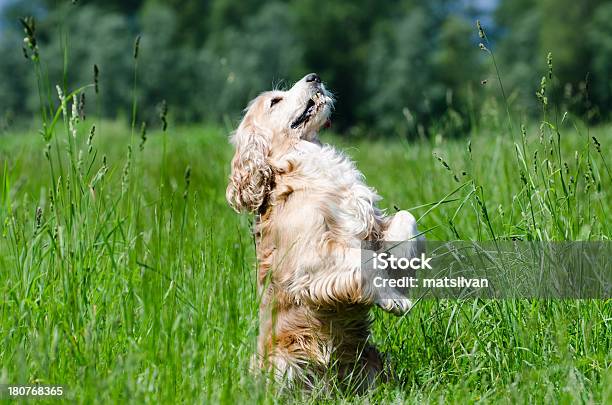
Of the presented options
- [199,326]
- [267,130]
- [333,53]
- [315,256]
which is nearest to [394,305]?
[315,256]

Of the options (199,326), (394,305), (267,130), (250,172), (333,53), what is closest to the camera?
(199,326)

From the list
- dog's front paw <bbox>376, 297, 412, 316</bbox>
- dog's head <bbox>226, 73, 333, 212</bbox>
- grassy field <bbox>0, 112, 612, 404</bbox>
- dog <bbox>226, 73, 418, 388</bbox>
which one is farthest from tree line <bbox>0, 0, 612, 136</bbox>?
dog's front paw <bbox>376, 297, 412, 316</bbox>

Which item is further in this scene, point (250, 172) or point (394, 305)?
point (250, 172)

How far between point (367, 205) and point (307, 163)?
1.33 feet

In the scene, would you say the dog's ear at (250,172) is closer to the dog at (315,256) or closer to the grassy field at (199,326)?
the dog at (315,256)

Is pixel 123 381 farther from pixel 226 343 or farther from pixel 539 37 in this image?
pixel 539 37

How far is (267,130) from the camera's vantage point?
14.3 ft

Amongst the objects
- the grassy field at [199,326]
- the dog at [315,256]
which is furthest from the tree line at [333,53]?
the grassy field at [199,326]

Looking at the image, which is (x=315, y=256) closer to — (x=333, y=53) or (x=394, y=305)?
(x=394, y=305)

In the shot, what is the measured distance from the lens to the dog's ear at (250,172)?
161 inches

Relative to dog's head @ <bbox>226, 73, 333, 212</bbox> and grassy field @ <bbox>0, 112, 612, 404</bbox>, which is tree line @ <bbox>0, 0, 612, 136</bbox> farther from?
grassy field @ <bbox>0, 112, 612, 404</bbox>

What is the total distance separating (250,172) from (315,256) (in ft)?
2.43

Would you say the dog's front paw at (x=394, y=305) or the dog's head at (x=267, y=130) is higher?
the dog's head at (x=267, y=130)

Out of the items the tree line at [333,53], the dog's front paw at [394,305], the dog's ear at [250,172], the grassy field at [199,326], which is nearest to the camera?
the grassy field at [199,326]
